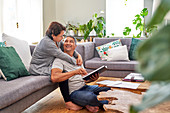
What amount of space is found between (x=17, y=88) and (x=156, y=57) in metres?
1.88

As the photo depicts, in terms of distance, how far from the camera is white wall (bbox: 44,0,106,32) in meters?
5.98

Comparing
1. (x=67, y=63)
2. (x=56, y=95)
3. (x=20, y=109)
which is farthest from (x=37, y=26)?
(x=20, y=109)

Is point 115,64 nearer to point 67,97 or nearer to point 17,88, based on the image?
point 67,97

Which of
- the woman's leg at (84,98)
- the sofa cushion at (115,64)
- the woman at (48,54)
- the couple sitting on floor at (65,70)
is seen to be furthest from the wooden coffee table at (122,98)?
the sofa cushion at (115,64)

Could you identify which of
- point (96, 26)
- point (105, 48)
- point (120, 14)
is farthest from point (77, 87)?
point (120, 14)

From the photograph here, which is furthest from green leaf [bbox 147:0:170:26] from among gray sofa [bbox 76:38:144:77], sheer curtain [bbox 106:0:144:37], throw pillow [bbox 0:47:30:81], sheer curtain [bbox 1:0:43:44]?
sheer curtain [bbox 106:0:144:37]

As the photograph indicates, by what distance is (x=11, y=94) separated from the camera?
5.90 feet

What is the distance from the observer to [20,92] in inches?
75.9

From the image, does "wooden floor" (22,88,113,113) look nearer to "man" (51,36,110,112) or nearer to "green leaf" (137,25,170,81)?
"man" (51,36,110,112)

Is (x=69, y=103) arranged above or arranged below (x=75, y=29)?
below

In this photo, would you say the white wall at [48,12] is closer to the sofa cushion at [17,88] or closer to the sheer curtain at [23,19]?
the sheer curtain at [23,19]

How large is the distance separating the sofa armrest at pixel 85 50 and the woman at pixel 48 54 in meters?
1.10

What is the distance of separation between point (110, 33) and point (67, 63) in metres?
3.35

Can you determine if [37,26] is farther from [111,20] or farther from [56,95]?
[56,95]
